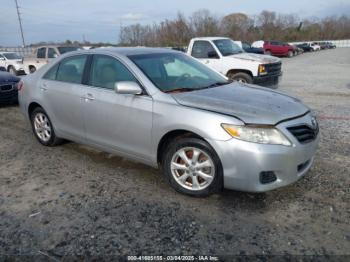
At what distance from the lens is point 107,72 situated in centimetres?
417

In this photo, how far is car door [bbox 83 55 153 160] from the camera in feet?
12.2

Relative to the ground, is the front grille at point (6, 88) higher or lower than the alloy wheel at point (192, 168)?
lower

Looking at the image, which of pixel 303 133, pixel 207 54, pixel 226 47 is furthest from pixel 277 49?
pixel 303 133

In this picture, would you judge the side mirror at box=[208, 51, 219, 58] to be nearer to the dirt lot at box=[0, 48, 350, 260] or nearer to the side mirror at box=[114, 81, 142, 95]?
the dirt lot at box=[0, 48, 350, 260]

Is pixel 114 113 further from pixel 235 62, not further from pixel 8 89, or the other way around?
pixel 235 62

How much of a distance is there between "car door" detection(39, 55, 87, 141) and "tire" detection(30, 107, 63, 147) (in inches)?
8.9

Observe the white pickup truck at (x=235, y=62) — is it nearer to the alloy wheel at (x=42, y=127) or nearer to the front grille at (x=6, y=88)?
the front grille at (x=6, y=88)

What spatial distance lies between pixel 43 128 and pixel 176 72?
8.15 feet

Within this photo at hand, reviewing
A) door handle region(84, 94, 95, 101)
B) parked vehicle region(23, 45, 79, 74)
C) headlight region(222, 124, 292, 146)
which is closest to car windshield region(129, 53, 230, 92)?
door handle region(84, 94, 95, 101)

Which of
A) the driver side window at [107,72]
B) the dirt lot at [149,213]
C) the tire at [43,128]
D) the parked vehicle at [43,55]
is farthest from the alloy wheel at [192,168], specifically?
the parked vehicle at [43,55]

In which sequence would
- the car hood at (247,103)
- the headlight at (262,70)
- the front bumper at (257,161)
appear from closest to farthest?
the front bumper at (257,161), the car hood at (247,103), the headlight at (262,70)

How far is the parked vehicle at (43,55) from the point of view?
14.7 metres

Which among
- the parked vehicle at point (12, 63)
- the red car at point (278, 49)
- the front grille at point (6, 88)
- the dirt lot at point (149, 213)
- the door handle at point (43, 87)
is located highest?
the door handle at point (43, 87)

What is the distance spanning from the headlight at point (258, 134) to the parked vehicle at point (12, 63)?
58.2 feet
